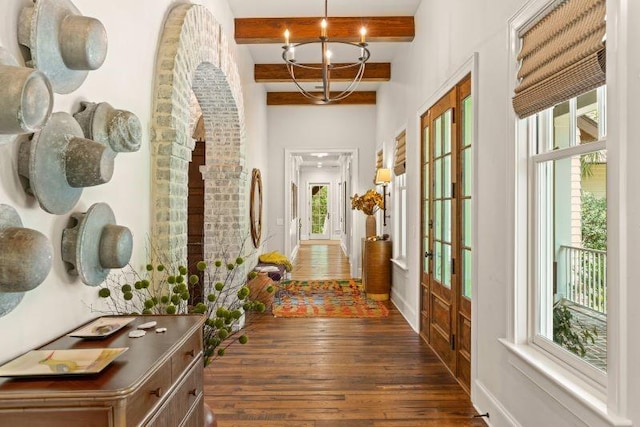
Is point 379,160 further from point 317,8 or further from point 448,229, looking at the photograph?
point 448,229

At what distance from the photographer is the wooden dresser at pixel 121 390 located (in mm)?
1221

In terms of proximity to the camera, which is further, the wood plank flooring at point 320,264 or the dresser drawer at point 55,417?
the wood plank flooring at point 320,264

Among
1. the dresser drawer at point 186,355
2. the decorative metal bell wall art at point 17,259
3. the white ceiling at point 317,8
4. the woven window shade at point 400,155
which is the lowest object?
the dresser drawer at point 186,355

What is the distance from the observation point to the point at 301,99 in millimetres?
8305

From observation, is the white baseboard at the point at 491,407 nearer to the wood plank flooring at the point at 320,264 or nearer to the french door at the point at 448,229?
the french door at the point at 448,229

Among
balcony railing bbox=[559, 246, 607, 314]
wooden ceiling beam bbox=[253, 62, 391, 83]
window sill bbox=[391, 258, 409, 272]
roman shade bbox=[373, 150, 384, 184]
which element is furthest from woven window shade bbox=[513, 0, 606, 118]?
roman shade bbox=[373, 150, 384, 184]

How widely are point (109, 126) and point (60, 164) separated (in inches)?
14.5

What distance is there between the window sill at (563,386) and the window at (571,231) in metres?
0.06

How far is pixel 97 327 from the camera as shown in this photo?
5.99 feet

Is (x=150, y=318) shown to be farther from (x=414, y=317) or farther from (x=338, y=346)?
(x=414, y=317)

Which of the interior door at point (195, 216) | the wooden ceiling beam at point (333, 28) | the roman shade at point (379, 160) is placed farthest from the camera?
the roman shade at point (379, 160)

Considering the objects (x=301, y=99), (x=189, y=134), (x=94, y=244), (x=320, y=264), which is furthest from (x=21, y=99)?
(x=320, y=264)

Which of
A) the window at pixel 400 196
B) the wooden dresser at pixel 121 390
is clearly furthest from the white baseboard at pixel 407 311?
the wooden dresser at pixel 121 390

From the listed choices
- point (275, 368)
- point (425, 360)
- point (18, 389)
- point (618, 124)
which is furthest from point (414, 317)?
point (18, 389)
